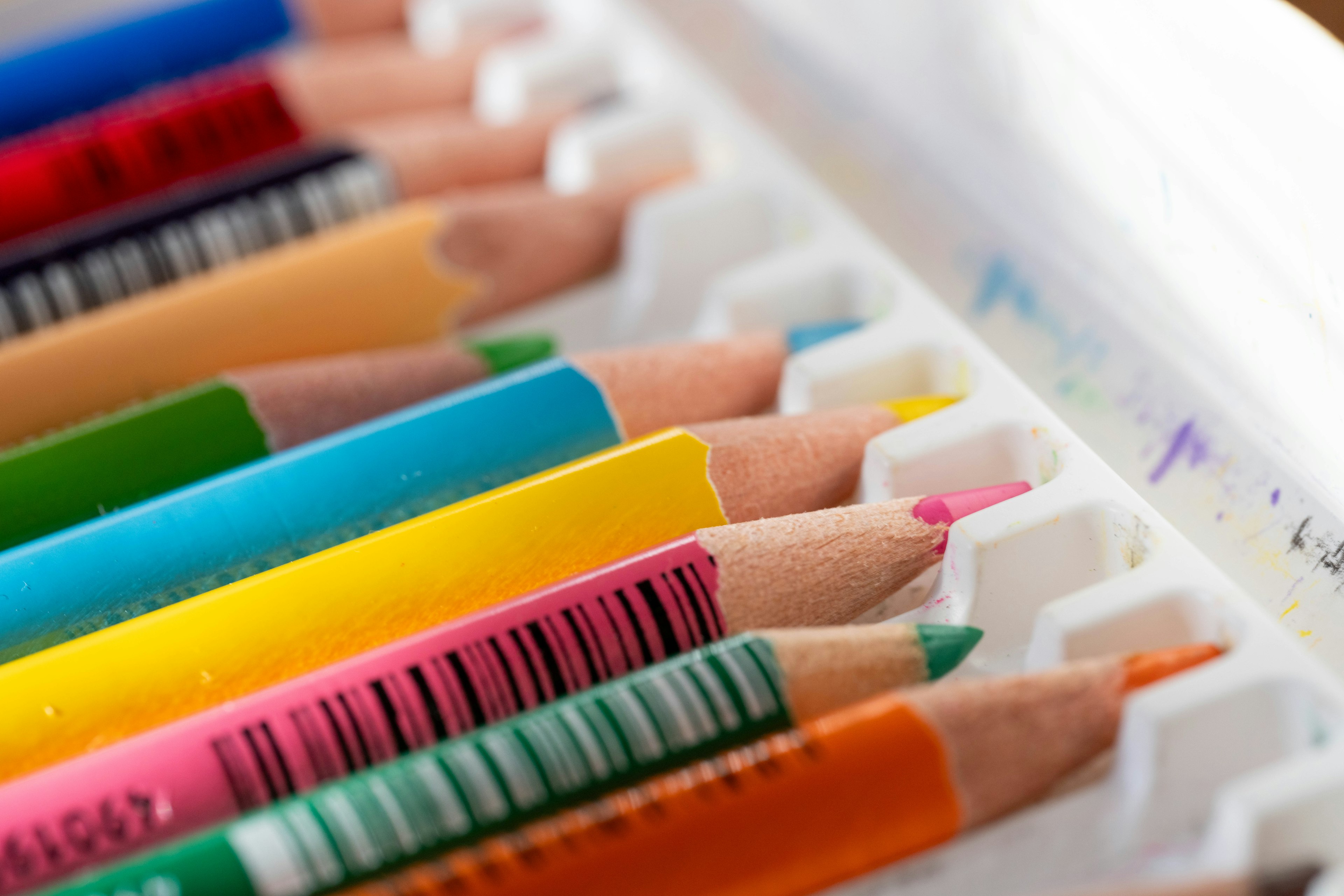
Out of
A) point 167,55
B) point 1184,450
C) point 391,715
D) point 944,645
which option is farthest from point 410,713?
point 167,55

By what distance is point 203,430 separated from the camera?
0.42 meters

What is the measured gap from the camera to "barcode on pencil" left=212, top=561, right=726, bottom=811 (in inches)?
12.6

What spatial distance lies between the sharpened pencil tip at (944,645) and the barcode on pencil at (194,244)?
0.97ft

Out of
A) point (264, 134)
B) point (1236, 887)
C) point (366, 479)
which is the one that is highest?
point (264, 134)

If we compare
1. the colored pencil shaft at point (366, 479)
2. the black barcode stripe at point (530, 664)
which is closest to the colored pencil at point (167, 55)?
the colored pencil shaft at point (366, 479)

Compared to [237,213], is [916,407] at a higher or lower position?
lower

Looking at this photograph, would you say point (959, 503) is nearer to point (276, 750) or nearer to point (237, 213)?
point (276, 750)

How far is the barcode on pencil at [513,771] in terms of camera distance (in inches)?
11.6

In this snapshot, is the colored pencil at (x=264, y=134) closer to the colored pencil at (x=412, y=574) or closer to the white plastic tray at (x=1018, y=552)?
the white plastic tray at (x=1018, y=552)

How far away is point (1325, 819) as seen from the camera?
0.30m

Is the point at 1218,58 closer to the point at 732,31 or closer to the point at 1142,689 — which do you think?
the point at 1142,689

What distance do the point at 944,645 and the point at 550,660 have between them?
97mm

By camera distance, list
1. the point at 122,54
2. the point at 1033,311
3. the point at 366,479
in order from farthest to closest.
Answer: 1. the point at 122,54
2. the point at 1033,311
3. the point at 366,479

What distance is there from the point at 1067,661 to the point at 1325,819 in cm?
7
